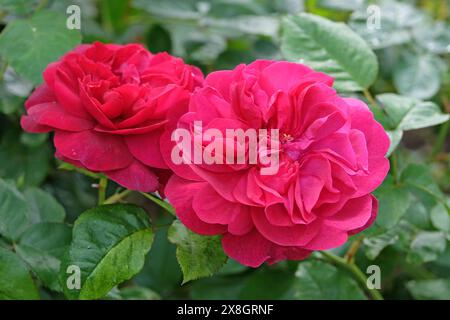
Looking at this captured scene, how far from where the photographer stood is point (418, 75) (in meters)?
1.12

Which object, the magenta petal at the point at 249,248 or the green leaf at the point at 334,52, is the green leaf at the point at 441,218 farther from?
the magenta petal at the point at 249,248

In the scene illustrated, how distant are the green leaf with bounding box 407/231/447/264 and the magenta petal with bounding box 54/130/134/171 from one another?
413 mm

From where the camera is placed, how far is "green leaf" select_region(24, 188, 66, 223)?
2.89 feet

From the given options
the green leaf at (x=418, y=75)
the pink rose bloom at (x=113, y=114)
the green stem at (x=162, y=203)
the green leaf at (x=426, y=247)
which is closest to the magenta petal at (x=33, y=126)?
the pink rose bloom at (x=113, y=114)

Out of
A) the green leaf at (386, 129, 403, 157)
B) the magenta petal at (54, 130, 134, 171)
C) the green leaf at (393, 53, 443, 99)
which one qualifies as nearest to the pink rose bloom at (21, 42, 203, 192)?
the magenta petal at (54, 130, 134, 171)

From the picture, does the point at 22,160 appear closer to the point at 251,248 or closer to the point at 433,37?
the point at 251,248

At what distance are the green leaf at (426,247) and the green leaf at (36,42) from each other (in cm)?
50

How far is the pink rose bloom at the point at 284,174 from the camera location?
1.95ft

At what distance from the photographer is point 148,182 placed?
647 millimetres

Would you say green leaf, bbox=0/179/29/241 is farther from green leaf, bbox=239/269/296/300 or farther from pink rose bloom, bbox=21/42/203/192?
green leaf, bbox=239/269/296/300

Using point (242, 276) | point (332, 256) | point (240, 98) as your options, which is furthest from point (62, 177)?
point (240, 98)
